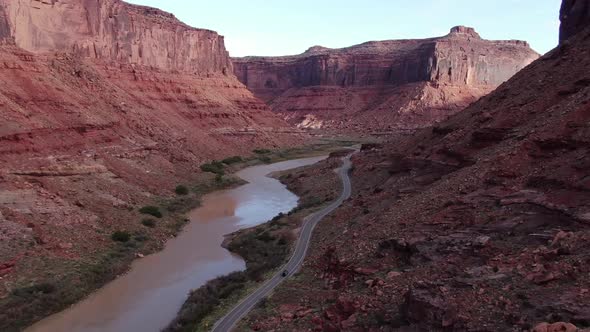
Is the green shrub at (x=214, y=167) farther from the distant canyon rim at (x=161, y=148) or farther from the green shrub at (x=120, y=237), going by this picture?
the green shrub at (x=120, y=237)

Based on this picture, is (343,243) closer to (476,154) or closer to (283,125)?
(476,154)

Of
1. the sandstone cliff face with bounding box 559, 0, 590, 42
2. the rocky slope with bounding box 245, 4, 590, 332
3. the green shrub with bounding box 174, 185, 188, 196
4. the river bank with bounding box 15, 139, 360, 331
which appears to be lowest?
the river bank with bounding box 15, 139, 360, 331

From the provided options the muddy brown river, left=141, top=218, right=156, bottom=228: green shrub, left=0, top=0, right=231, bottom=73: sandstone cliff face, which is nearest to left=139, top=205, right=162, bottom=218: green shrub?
left=141, top=218, right=156, bottom=228: green shrub

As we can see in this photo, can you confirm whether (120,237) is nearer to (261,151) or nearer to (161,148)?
(161,148)

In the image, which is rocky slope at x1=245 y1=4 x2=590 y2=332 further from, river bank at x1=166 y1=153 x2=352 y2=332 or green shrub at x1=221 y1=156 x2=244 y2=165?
green shrub at x1=221 y1=156 x2=244 y2=165

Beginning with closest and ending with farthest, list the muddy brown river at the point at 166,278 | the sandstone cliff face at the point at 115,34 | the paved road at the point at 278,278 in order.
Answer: the paved road at the point at 278,278 < the muddy brown river at the point at 166,278 < the sandstone cliff face at the point at 115,34

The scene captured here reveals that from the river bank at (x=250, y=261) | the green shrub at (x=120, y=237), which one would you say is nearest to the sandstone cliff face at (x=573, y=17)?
the river bank at (x=250, y=261)

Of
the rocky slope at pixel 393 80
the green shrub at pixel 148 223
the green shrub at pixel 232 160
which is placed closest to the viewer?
the green shrub at pixel 148 223
